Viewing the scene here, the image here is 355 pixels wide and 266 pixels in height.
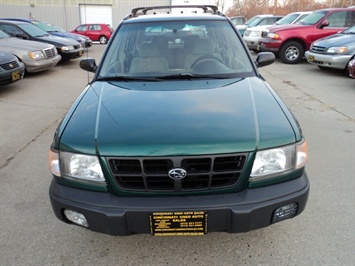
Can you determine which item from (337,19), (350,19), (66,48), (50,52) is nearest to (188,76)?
(50,52)

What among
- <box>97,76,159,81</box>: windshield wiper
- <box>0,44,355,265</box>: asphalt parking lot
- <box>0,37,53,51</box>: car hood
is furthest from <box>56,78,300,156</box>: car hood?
<box>0,37,53,51</box>: car hood

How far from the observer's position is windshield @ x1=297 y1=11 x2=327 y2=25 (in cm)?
1102

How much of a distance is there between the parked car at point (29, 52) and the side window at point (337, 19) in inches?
380

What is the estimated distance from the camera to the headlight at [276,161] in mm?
1903

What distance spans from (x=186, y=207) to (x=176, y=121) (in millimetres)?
561

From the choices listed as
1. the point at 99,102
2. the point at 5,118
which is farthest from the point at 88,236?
the point at 5,118

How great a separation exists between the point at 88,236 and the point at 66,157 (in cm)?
82

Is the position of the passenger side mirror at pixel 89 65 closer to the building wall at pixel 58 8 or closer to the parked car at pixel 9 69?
the parked car at pixel 9 69

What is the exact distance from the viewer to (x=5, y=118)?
5414mm

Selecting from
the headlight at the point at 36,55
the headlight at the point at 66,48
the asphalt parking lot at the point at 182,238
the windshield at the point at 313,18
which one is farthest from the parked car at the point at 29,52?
the windshield at the point at 313,18

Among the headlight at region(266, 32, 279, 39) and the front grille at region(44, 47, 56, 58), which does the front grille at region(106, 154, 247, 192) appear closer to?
the front grille at region(44, 47, 56, 58)

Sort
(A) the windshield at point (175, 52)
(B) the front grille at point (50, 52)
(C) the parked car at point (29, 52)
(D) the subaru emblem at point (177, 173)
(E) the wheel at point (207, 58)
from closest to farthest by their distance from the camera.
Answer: (D) the subaru emblem at point (177, 173)
(A) the windshield at point (175, 52)
(E) the wheel at point (207, 58)
(C) the parked car at point (29, 52)
(B) the front grille at point (50, 52)

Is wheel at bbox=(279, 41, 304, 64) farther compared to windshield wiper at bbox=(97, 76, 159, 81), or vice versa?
wheel at bbox=(279, 41, 304, 64)

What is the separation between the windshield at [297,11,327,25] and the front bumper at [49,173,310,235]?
1099cm
